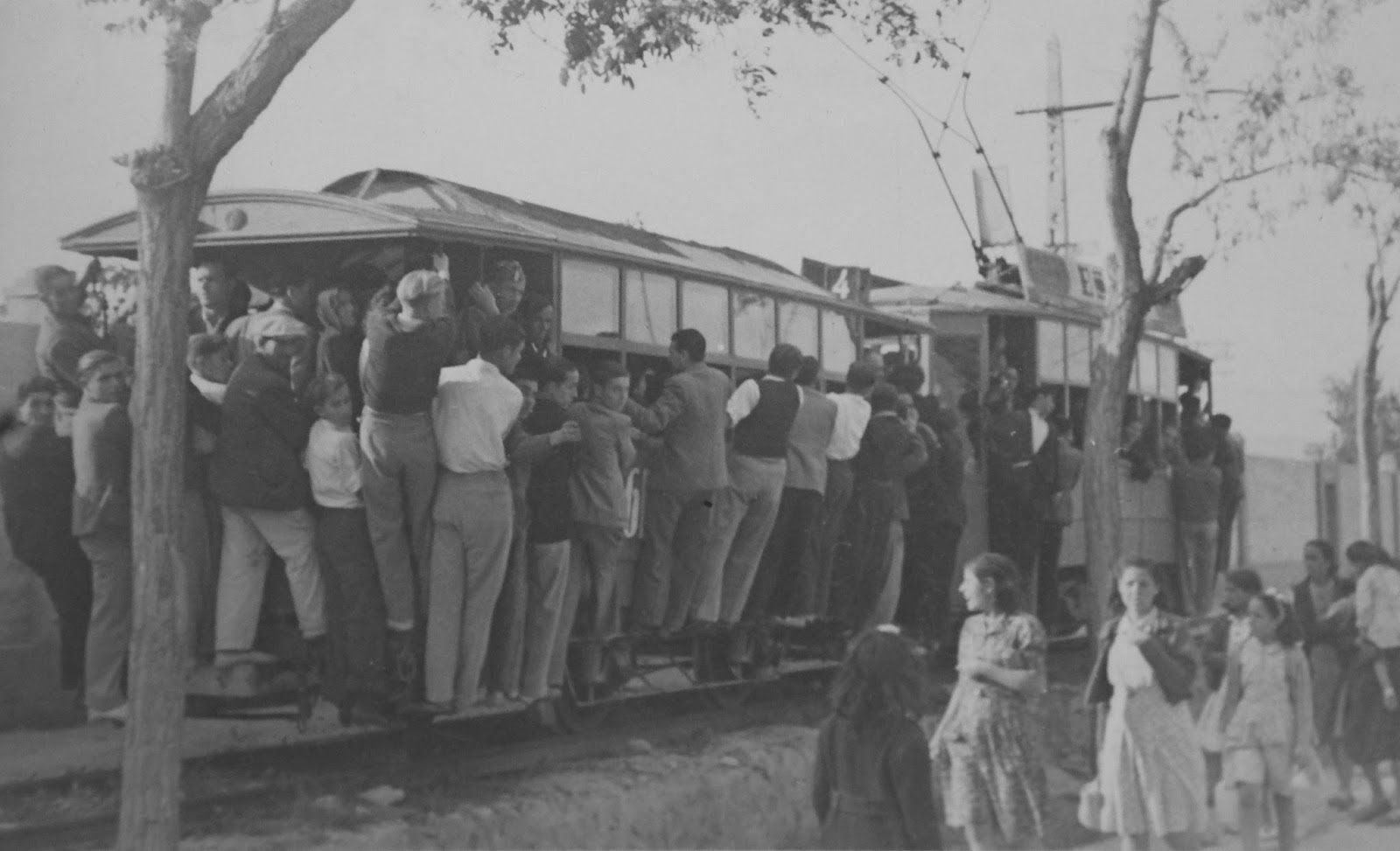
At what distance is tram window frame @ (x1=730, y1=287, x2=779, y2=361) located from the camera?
10000 millimetres

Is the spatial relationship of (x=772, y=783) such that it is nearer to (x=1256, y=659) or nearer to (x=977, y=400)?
(x=1256, y=659)

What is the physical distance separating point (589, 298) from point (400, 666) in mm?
2152

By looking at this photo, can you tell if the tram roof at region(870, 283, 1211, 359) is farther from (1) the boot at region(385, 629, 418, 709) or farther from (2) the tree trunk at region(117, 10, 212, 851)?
(2) the tree trunk at region(117, 10, 212, 851)

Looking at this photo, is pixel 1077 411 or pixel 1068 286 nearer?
pixel 1077 411

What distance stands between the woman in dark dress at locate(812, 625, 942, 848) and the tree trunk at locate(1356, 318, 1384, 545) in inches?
226

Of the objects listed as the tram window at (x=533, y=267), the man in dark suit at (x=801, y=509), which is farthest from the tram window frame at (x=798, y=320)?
the tram window at (x=533, y=267)

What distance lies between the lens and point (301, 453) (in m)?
7.33

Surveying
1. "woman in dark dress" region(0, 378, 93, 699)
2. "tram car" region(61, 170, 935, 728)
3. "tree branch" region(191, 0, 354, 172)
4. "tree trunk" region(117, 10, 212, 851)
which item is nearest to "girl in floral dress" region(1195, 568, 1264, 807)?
"tram car" region(61, 170, 935, 728)

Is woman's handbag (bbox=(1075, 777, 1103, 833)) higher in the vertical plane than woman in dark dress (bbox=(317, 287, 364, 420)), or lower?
lower

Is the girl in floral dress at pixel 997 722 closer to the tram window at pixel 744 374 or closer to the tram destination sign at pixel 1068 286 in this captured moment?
the tram window at pixel 744 374

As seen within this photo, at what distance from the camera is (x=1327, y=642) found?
930 cm

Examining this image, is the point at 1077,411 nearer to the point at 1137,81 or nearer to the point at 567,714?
the point at 1137,81

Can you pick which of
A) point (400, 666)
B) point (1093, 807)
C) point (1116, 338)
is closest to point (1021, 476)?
point (1116, 338)

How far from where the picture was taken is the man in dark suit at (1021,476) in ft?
39.2
